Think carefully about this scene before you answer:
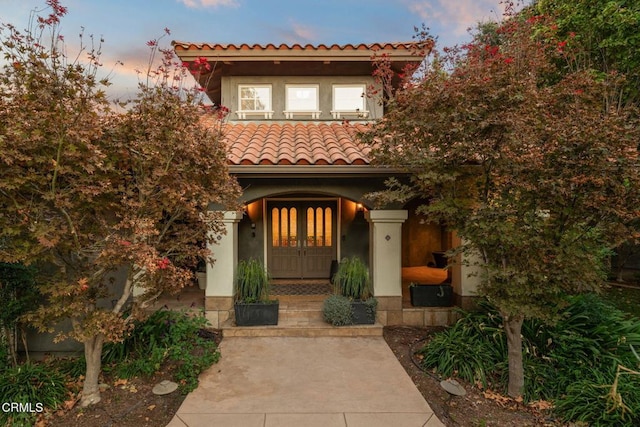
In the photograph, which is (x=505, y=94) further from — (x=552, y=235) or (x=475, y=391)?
(x=475, y=391)

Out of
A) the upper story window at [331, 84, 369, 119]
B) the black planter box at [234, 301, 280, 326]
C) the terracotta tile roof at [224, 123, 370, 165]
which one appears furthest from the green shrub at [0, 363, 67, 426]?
the upper story window at [331, 84, 369, 119]

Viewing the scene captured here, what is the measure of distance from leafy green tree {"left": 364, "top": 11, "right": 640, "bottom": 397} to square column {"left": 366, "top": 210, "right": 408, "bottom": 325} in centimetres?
183

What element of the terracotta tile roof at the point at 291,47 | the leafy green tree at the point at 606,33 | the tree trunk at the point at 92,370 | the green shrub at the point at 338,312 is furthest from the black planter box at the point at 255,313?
the leafy green tree at the point at 606,33

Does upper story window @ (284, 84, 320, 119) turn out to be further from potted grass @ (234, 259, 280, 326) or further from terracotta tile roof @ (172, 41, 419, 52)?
potted grass @ (234, 259, 280, 326)

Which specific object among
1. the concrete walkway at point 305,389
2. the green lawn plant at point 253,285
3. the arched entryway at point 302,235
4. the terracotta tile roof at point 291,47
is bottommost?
the concrete walkway at point 305,389

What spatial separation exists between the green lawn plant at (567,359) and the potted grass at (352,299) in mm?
1269

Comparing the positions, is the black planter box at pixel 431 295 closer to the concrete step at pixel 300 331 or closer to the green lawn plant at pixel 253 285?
the concrete step at pixel 300 331

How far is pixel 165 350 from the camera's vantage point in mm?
4883

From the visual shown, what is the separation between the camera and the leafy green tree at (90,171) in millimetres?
3418

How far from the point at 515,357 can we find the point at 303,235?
20.0 feet

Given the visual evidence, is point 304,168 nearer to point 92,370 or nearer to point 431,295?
point 431,295

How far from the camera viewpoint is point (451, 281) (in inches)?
292

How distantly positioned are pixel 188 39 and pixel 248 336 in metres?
7.66

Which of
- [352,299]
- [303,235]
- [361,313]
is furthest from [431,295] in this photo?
[303,235]
